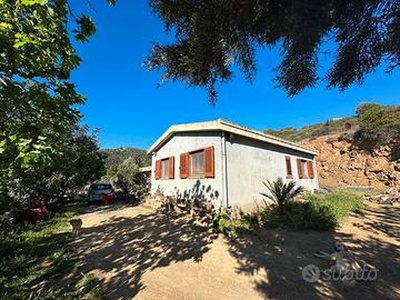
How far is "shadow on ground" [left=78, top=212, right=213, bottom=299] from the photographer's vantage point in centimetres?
430

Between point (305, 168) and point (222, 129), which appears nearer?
point (222, 129)

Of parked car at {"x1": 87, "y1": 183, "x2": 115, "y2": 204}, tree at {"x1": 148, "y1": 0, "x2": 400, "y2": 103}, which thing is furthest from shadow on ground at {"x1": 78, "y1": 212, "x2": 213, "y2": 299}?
parked car at {"x1": 87, "y1": 183, "x2": 115, "y2": 204}

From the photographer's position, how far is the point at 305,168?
14.6m

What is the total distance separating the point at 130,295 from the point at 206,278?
1.33m

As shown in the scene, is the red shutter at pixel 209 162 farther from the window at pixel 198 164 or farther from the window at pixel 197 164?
the window at pixel 197 164

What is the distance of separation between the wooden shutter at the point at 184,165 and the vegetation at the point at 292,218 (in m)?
2.92

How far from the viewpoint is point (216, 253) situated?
5.45m

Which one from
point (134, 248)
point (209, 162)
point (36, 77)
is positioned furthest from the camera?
point (209, 162)

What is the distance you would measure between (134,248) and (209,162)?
155 inches

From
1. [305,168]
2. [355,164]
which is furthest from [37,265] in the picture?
[355,164]

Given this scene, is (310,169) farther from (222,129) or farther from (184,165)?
(222,129)

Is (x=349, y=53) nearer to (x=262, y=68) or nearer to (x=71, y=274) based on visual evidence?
(x=262, y=68)

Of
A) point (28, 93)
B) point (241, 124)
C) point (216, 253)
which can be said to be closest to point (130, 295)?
point (216, 253)

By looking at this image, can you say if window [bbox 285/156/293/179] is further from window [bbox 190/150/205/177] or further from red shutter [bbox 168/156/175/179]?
red shutter [bbox 168/156/175/179]
